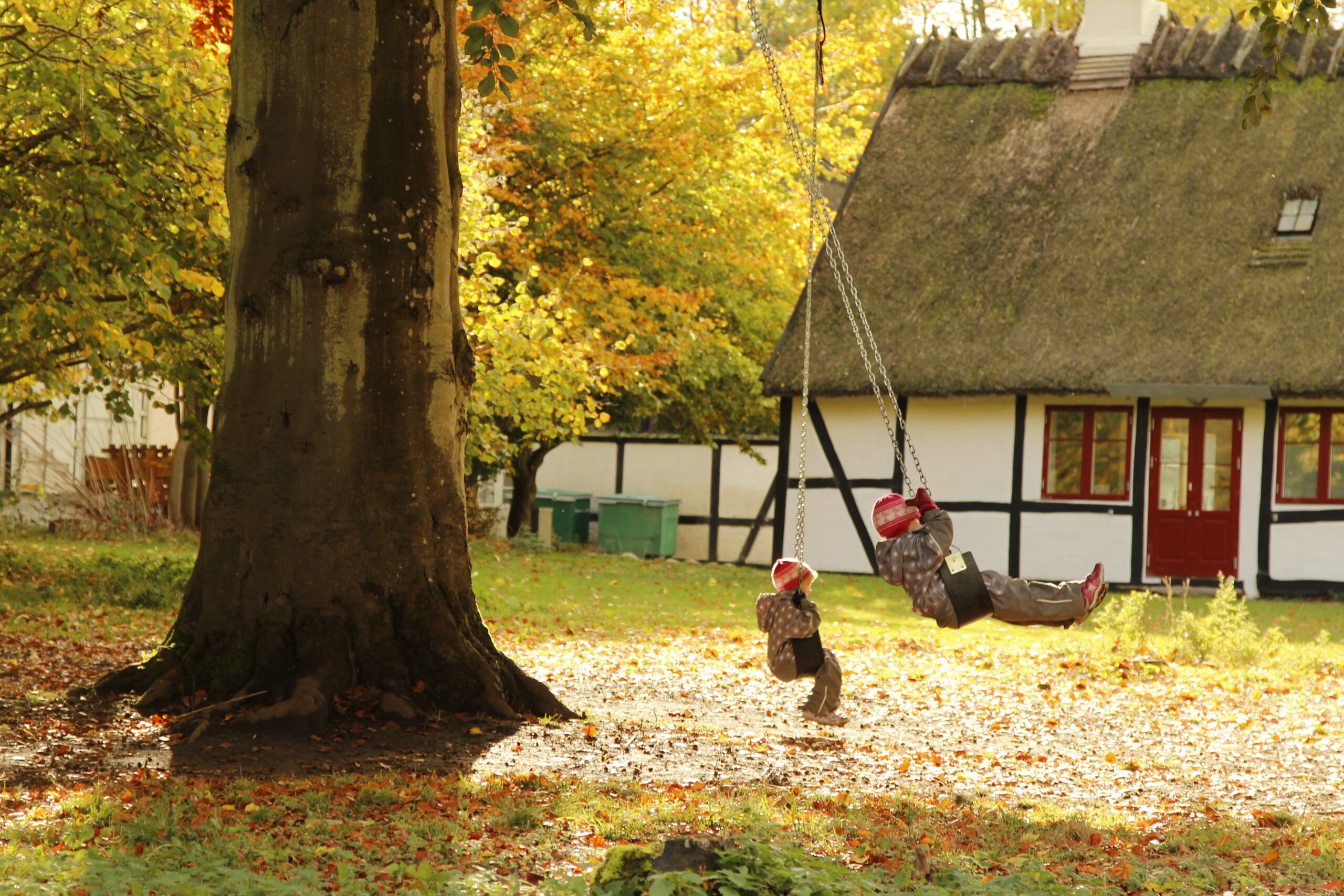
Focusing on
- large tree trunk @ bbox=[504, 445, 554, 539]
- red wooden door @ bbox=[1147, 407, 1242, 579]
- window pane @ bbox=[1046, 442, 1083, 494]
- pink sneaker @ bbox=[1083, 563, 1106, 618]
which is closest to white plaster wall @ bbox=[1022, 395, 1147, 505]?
window pane @ bbox=[1046, 442, 1083, 494]

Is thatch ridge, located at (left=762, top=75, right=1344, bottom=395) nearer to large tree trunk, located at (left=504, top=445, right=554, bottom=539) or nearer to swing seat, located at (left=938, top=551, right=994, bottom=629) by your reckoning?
large tree trunk, located at (left=504, top=445, right=554, bottom=539)

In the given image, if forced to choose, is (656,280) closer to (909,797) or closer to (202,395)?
(202,395)

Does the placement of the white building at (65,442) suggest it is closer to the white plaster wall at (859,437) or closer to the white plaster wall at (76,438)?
the white plaster wall at (76,438)

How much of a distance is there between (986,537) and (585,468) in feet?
32.1

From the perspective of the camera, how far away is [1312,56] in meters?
19.3

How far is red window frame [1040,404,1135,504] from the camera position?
1775 centimetres

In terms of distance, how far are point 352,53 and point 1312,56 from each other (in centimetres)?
1621

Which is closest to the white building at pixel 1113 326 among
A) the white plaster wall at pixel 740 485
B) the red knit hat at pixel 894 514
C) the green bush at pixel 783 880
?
the white plaster wall at pixel 740 485

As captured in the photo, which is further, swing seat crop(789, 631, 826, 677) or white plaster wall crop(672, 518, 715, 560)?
white plaster wall crop(672, 518, 715, 560)

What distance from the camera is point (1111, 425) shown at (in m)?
18.0

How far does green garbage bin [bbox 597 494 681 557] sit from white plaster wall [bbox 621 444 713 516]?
138cm

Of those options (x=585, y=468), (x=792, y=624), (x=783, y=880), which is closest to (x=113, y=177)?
(x=792, y=624)

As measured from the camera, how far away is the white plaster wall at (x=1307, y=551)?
16.9 meters

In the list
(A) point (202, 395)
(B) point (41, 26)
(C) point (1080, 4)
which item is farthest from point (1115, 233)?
(C) point (1080, 4)
